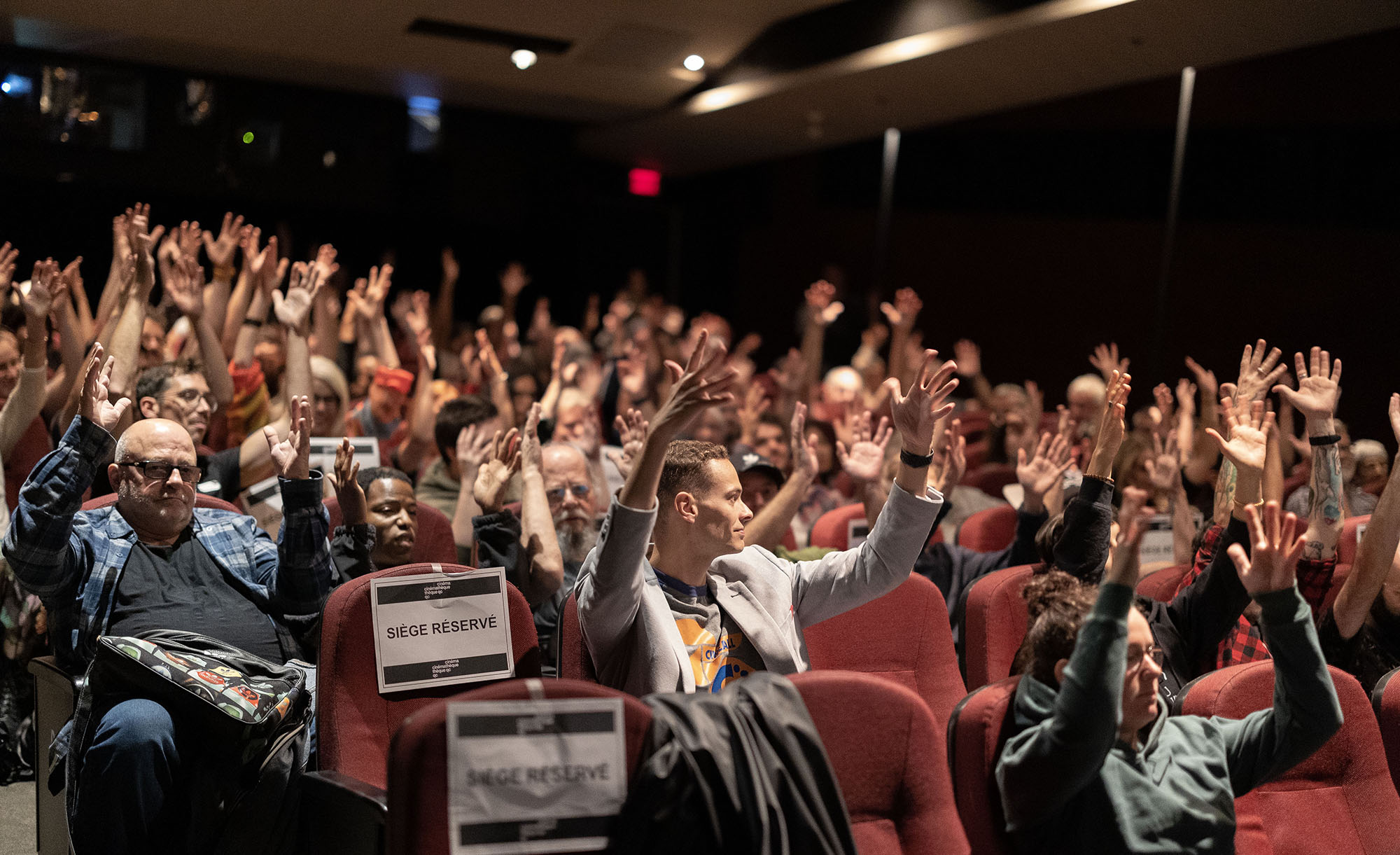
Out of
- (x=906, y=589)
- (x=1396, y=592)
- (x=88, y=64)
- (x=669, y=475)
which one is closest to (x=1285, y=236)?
(x=1396, y=592)

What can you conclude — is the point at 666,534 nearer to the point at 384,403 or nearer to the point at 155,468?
the point at 155,468

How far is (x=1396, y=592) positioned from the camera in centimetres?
284

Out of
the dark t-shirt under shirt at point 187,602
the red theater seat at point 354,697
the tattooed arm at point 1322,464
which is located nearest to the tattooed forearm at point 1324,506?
the tattooed arm at point 1322,464

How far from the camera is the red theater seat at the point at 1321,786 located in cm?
223

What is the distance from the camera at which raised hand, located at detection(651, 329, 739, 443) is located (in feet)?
6.40

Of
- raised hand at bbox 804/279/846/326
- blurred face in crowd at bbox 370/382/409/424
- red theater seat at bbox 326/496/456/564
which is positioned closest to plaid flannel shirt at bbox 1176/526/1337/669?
red theater seat at bbox 326/496/456/564

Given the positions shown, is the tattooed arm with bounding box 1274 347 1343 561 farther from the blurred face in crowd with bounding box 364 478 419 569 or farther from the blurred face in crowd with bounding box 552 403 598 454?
the blurred face in crowd with bounding box 552 403 598 454

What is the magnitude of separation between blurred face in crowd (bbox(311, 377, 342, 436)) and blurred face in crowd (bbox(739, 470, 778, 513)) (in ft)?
5.60

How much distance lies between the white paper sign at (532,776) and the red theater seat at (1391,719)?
5.63 ft

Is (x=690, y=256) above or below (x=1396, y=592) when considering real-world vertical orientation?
above

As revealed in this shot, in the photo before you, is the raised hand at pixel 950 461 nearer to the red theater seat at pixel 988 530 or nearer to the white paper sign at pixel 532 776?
the red theater seat at pixel 988 530

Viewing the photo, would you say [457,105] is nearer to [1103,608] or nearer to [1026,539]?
[1026,539]

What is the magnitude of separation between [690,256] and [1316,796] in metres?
9.31

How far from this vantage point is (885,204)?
9.05 metres
